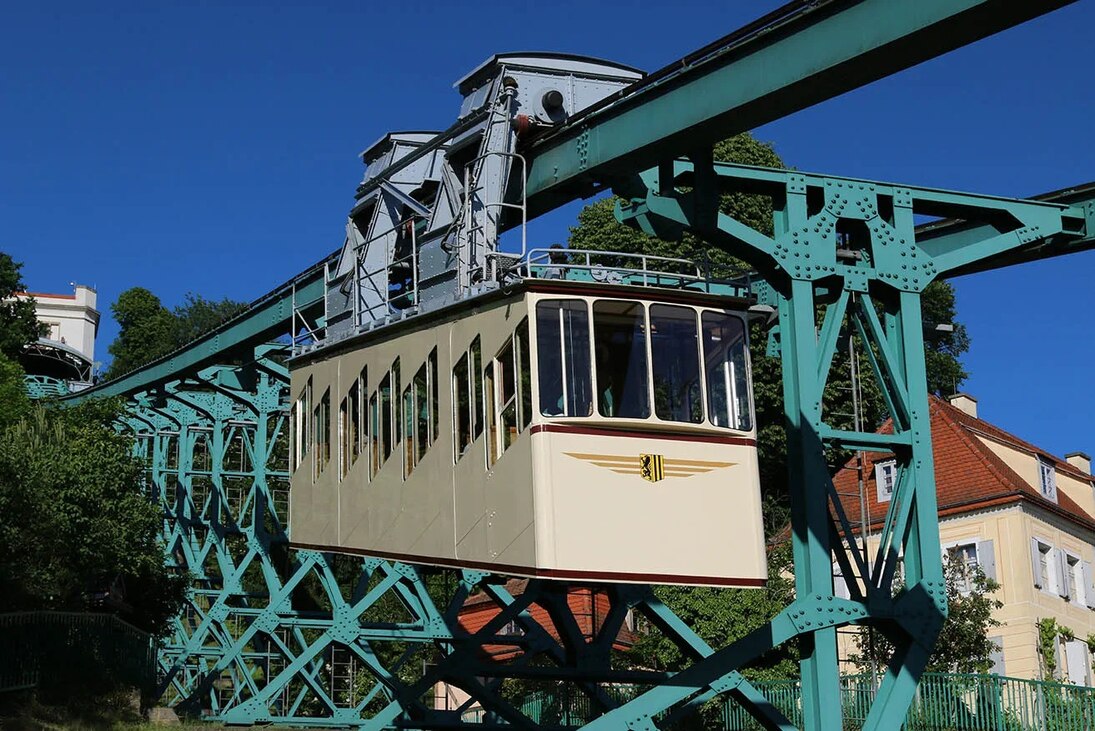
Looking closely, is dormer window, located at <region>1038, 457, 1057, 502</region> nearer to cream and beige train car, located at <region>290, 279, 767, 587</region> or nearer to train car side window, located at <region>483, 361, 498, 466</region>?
cream and beige train car, located at <region>290, 279, 767, 587</region>

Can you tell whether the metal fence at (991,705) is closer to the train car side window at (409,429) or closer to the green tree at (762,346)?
the train car side window at (409,429)

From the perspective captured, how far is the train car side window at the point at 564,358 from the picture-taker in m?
14.0

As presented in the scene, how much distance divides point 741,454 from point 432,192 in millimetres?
7651

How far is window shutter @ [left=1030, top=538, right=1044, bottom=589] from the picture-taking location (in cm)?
3356

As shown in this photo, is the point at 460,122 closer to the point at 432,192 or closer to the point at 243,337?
the point at 432,192

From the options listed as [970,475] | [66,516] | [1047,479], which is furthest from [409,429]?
[1047,479]

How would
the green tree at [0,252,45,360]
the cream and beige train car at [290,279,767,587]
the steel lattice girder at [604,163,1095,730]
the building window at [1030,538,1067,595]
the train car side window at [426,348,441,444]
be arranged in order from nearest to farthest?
1. the cream and beige train car at [290,279,767,587]
2. the steel lattice girder at [604,163,1095,730]
3. the train car side window at [426,348,441,444]
4. the building window at [1030,538,1067,595]
5. the green tree at [0,252,45,360]

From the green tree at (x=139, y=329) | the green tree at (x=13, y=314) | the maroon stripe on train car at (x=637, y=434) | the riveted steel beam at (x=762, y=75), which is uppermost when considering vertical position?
the green tree at (x=139, y=329)

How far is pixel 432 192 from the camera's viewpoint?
A: 2070 centimetres

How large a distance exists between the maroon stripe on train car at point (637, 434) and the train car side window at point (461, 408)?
190cm

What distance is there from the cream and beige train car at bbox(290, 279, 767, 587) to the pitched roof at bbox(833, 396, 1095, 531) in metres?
18.4

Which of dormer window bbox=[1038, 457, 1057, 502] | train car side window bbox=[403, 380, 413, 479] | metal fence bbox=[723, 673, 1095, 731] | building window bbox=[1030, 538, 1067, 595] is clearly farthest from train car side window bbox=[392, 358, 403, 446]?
dormer window bbox=[1038, 457, 1057, 502]

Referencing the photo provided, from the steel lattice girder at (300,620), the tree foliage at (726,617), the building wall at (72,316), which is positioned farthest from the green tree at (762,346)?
the building wall at (72,316)

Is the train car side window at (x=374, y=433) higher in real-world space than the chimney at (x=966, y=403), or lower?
lower
